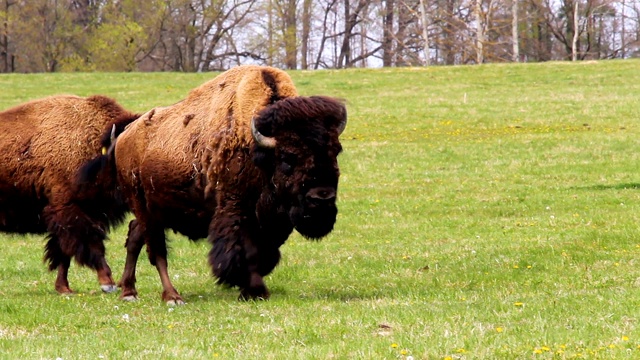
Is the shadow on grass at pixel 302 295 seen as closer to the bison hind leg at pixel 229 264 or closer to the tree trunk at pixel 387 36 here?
the bison hind leg at pixel 229 264

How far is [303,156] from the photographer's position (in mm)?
8453

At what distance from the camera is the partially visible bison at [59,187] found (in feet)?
34.9

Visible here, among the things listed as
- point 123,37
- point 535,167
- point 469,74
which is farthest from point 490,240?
point 123,37

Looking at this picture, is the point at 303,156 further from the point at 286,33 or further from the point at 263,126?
the point at 286,33

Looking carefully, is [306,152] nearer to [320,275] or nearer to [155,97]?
[320,275]

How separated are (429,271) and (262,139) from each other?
10.5 feet

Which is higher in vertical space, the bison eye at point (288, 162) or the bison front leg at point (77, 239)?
the bison eye at point (288, 162)

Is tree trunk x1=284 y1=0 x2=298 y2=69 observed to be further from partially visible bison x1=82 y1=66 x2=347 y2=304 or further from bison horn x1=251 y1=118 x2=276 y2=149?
bison horn x1=251 y1=118 x2=276 y2=149

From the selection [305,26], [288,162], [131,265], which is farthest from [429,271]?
[305,26]

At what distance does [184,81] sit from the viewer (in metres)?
40.4

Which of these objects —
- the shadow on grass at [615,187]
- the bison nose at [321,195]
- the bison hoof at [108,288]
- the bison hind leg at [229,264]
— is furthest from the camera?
the shadow on grass at [615,187]

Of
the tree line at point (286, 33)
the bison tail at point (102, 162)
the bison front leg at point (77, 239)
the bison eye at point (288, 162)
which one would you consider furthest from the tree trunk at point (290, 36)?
the bison eye at point (288, 162)

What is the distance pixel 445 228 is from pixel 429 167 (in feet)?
24.5

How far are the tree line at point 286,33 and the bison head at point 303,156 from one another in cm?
Result: 4911
